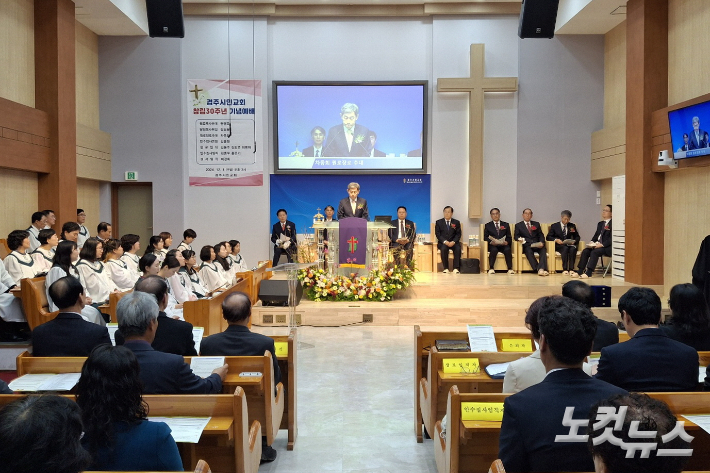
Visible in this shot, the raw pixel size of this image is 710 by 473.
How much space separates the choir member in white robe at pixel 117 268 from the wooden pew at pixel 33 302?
975 millimetres

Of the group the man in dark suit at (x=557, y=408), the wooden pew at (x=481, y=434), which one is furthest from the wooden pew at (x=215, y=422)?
the man in dark suit at (x=557, y=408)

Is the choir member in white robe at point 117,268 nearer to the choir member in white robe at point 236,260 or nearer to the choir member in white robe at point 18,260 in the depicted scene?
the choir member in white robe at point 18,260

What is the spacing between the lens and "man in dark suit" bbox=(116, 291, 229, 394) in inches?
102

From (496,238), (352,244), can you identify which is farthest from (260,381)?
(496,238)

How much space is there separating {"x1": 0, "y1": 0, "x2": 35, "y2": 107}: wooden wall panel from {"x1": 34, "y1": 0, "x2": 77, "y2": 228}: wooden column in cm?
11

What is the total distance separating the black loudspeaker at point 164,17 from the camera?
8078 mm

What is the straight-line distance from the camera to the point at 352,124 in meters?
11.4

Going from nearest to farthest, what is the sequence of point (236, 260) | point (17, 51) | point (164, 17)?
point (164, 17) < point (17, 51) < point (236, 260)

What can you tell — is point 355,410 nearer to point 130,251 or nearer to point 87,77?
point 130,251

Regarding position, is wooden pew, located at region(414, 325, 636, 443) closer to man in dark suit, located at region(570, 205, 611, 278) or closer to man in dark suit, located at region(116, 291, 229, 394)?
man in dark suit, located at region(116, 291, 229, 394)

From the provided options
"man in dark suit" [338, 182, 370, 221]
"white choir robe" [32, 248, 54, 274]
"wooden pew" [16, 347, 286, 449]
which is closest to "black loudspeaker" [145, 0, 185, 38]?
"white choir robe" [32, 248, 54, 274]

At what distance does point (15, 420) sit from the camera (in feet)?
3.92

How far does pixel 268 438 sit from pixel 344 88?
8902 mm

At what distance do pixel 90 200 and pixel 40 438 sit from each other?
10.9 meters
